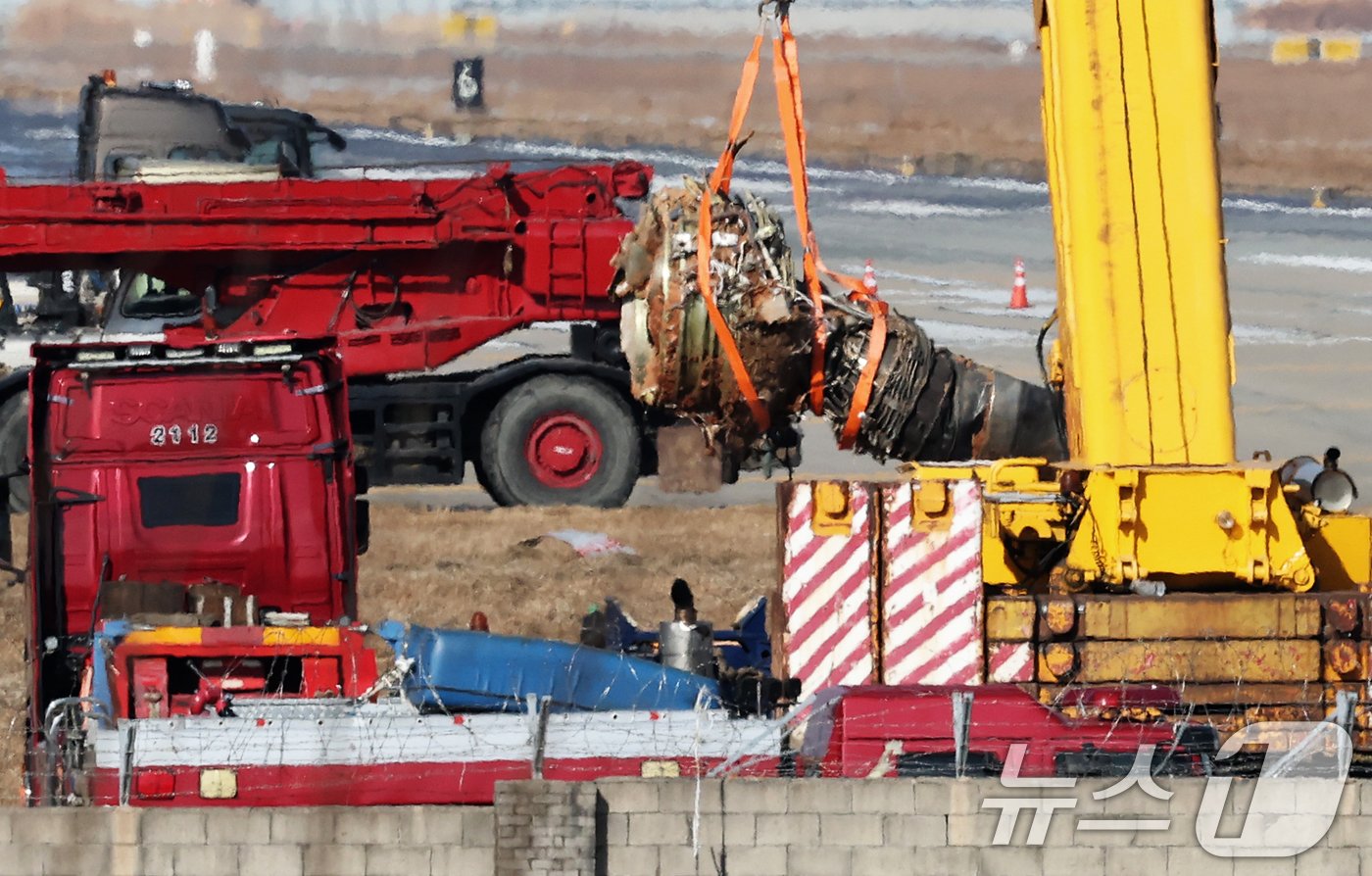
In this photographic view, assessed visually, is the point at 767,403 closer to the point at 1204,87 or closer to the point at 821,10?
the point at 1204,87

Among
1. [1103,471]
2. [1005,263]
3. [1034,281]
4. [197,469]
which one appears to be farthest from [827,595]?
[1005,263]

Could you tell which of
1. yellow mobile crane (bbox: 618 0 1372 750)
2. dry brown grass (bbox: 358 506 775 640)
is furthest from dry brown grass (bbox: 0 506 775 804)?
yellow mobile crane (bbox: 618 0 1372 750)

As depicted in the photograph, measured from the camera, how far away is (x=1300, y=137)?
1543 inches

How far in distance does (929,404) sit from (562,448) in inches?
357

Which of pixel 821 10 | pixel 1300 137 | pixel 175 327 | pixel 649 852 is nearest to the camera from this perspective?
pixel 649 852

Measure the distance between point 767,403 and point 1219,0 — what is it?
28283mm

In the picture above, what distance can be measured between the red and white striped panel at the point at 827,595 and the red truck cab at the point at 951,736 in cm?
78

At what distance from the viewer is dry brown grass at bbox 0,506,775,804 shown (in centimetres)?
1698

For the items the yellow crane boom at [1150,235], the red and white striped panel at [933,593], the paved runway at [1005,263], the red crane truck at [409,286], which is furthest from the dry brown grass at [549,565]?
the yellow crane boom at [1150,235]

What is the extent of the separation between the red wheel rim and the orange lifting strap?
905 cm

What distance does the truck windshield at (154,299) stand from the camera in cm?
2092

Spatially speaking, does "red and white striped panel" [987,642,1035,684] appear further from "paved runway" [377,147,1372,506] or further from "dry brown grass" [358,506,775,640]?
"paved runway" [377,147,1372,506]

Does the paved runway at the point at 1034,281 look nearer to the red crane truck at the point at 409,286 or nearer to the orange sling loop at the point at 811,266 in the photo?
the red crane truck at the point at 409,286

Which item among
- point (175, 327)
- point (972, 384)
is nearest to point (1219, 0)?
point (175, 327)
